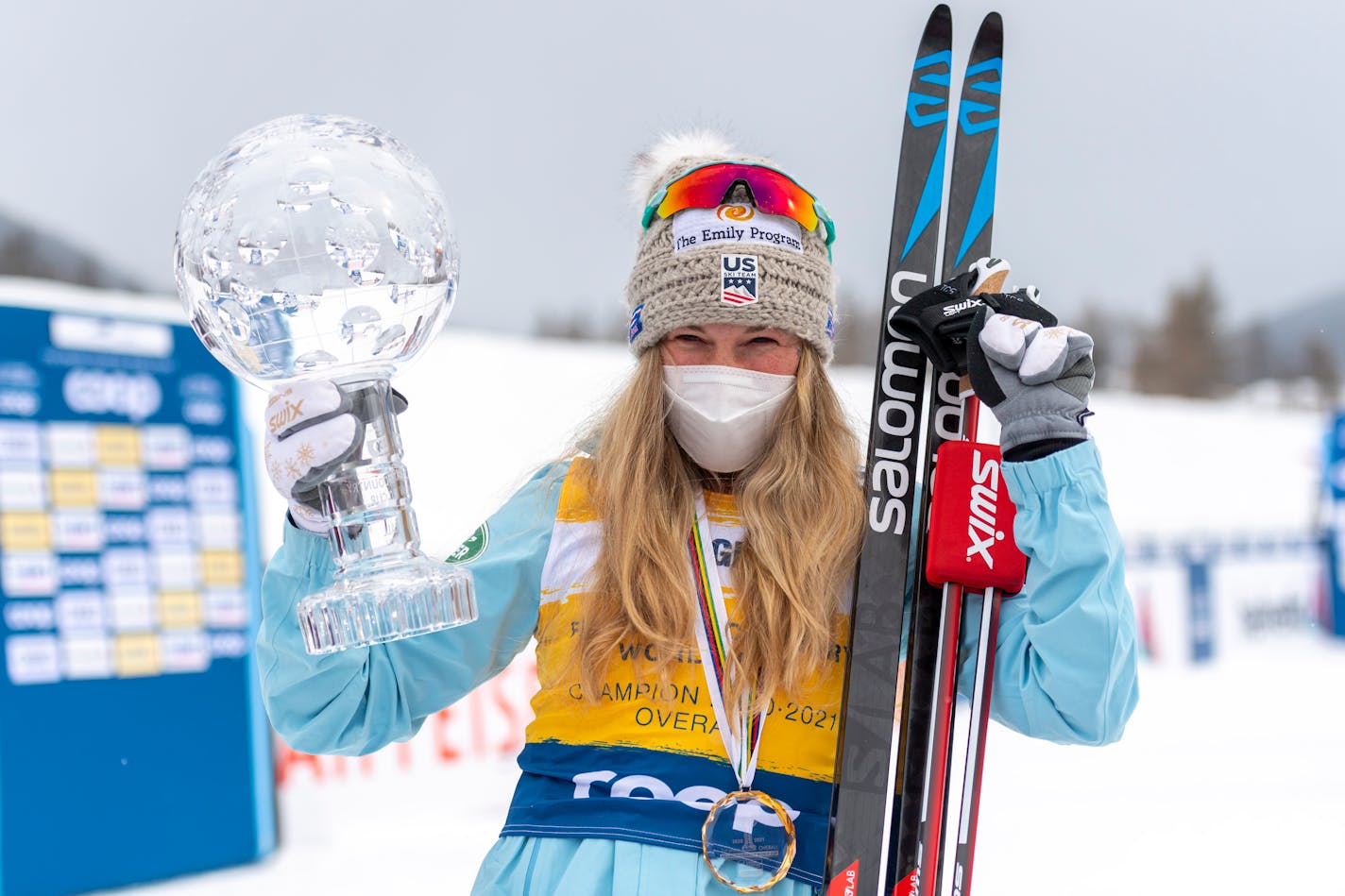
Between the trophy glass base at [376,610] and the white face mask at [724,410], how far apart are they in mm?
516

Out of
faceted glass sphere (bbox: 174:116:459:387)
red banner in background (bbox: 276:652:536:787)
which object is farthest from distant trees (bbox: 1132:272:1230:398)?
faceted glass sphere (bbox: 174:116:459:387)

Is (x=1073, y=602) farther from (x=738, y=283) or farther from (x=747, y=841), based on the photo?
(x=738, y=283)

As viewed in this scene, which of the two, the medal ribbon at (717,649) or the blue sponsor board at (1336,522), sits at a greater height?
the medal ribbon at (717,649)

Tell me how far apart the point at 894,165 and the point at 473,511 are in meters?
5.40

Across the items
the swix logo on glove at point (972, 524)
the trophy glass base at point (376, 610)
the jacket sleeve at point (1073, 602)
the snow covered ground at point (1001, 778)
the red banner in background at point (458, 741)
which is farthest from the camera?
the red banner in background at point (458, 741)

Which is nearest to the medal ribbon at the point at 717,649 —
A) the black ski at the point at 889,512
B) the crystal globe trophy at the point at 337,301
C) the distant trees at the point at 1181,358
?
the black ski at the point at 889,512

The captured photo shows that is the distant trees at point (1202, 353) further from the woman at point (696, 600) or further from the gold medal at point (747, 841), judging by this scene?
the gold medal at point (747, 841)

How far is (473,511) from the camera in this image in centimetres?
690

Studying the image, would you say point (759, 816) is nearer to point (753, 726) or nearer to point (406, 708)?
point (753, 726)

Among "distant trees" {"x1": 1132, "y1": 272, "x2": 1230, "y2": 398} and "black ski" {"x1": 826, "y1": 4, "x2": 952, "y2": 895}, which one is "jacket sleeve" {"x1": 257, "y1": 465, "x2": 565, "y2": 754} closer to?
"black ski" {"x1": 826, "y1": 4, "x2": 952, "y2": 895}

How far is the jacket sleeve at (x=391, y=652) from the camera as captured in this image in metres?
1.33

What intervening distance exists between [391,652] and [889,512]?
26.4 inches

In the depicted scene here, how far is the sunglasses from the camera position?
5.35 feet

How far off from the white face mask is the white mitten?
51 centimetres
